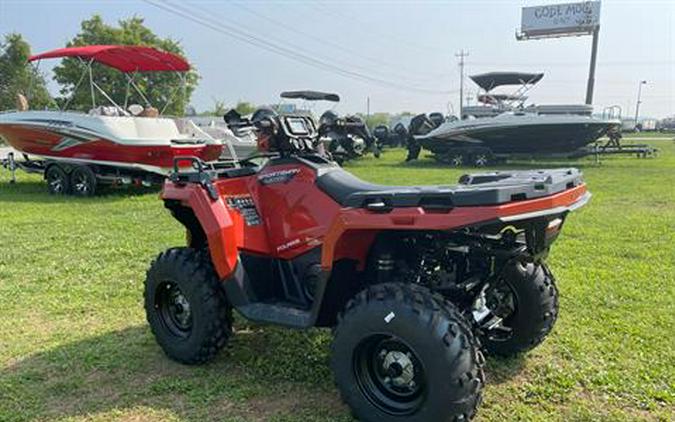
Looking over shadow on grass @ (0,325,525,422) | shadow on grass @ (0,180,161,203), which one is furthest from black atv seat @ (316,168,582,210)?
shadow on grass @ (0,180,161,203)

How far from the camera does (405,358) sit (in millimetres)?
2846

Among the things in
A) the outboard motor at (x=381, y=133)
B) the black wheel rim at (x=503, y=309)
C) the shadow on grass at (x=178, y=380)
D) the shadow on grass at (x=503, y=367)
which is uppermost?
the black wheel rim at (x=503, y=309)

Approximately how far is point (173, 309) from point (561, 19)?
4870 cm

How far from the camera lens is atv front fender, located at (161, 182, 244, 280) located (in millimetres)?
3490

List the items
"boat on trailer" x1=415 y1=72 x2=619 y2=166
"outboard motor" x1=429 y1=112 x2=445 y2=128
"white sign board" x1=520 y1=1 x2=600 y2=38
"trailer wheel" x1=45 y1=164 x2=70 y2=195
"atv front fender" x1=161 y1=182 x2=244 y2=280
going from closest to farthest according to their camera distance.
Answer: "atv front fender" x1=161 y1=182 x2=244 y2=280
"trailer wheel" x1=45 y1=164 x2=70 y2=195
"boat on trailer" x1=415 y1=72 x2=619 y2=166
"outboard motor" x1=429 y1=112 x2=445 y2=128
"white sign board" x1=520 y1=1 x2=600 y2=38

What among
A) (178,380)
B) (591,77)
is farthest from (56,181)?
(591,77)

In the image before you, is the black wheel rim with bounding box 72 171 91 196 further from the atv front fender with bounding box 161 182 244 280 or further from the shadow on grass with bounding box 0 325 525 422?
the atv front fender with bounding box 161 182 244 280

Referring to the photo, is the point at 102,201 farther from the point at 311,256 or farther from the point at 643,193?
the point at 643,193

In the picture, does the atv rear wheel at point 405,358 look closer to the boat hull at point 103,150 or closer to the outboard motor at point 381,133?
the boat hull at point 103,150

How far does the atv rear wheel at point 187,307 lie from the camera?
3605 millimetres

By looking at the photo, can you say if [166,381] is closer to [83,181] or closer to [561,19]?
[83,181]

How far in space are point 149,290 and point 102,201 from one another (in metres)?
8.27

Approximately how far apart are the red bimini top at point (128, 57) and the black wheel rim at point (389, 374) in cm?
1081

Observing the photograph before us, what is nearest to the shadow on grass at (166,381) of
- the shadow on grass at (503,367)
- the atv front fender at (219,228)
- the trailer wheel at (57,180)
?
the atv front fender at (219,228)
